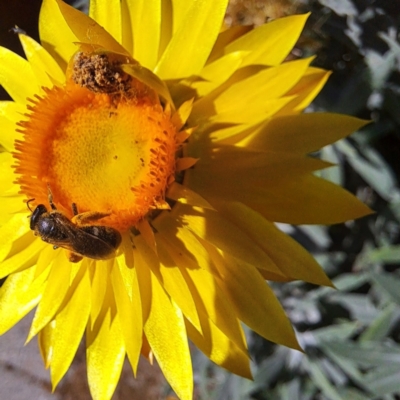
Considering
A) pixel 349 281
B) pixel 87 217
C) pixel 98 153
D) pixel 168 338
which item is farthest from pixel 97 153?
pixel 349 281

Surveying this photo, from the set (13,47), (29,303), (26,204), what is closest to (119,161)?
(26,204)

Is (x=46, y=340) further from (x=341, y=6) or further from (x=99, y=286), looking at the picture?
(x=341, y=6)

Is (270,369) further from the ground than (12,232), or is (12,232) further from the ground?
(12,232)

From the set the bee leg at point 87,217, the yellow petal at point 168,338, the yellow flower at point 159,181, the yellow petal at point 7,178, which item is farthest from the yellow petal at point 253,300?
the yellow petal at point 7,178

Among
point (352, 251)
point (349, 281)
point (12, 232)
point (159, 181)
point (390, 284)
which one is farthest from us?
point (352, 251)

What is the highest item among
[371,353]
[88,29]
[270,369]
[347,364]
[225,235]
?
[88,29]

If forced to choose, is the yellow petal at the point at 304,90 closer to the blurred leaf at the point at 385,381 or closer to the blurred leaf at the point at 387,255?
the blurred leaf at the point at 387,255

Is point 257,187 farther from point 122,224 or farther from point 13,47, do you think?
point 13,47

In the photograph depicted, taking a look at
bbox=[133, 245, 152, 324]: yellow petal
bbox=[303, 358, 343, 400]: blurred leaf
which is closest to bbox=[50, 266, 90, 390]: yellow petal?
bbox=[133, 245, 152, 324]: yellow petal
